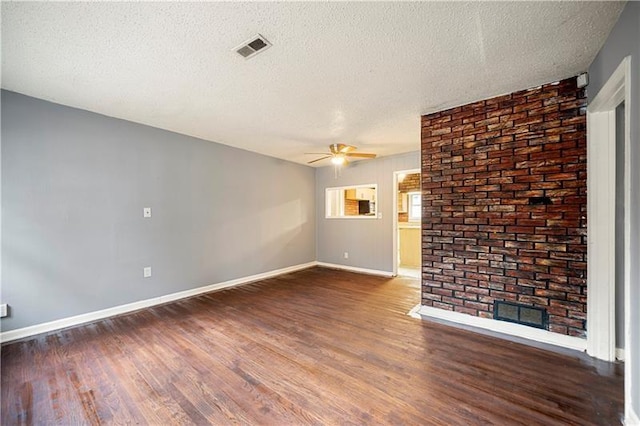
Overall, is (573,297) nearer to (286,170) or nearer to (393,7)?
(393,7)

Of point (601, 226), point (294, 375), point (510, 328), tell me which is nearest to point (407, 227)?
point (510, 328)

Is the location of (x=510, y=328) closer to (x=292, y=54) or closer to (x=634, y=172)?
(x=634, y=172)

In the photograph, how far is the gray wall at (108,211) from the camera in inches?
103

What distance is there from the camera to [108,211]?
10.4 feet

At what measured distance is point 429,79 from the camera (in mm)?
2373

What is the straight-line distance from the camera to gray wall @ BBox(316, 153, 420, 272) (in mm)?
5215

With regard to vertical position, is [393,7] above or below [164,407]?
above

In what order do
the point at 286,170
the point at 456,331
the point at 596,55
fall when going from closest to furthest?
the point at 596,55
the point at 456,331
the point at 286,170

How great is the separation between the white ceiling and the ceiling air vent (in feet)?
0.18

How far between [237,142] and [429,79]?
10.2 ft

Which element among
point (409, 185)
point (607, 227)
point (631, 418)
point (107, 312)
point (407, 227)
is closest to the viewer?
point (631, 418)

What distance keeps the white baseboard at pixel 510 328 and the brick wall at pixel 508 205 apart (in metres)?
0.06

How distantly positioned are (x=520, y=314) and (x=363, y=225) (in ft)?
10.9

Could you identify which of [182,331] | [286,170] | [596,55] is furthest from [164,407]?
[286,170]
